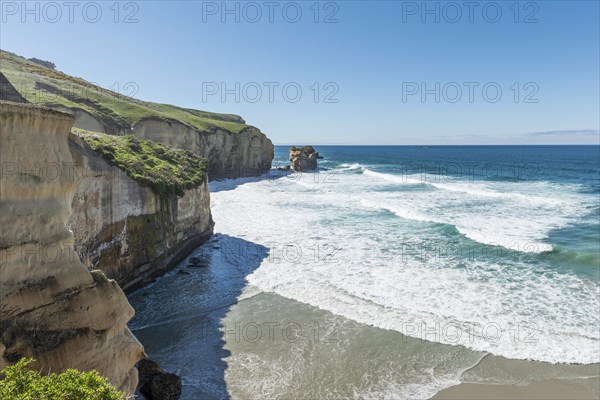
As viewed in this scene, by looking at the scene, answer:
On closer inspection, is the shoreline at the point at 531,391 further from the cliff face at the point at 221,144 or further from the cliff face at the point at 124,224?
the cliff face at the point at 221,144

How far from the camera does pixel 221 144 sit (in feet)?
215

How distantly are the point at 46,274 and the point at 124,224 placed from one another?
10549 mm

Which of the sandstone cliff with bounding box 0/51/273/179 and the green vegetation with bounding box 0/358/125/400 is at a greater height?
the sandstone cliff with bounding box 0/51/273/179

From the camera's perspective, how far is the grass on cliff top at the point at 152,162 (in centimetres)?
1889

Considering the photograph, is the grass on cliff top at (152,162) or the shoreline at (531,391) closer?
the shoreline at (531,391)

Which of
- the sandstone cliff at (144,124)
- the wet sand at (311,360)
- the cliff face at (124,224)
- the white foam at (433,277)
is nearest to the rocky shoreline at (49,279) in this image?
the wet sand at (311,360)

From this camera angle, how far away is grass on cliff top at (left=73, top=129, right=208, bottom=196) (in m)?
18.9

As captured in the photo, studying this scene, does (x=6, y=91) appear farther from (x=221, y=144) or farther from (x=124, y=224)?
(x=221, y=144)

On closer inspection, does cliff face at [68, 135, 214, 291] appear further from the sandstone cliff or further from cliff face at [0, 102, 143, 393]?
the sandstone cliff

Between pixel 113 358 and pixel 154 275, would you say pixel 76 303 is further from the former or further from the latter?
pixel 154 275

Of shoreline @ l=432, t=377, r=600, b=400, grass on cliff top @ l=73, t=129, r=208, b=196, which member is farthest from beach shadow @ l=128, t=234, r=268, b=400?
shoreline @ l=432, t=377, r=600, b=400

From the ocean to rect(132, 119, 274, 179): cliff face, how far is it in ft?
79.6

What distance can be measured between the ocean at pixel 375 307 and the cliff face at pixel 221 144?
24275 mm

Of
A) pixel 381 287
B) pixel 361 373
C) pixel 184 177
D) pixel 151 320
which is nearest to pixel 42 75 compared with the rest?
pixel 184 177
